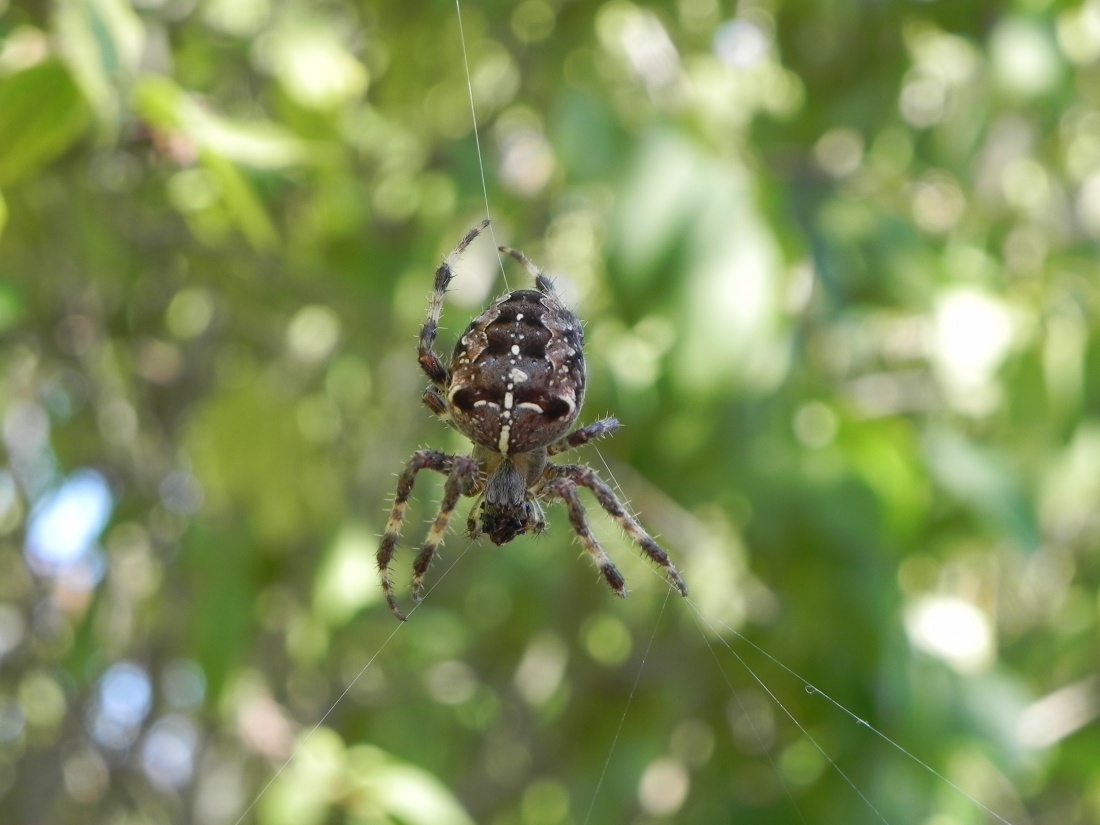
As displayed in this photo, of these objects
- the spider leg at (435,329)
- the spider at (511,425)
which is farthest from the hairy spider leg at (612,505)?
the spider leg at (435,329)

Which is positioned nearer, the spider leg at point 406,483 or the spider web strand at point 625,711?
the spider leg at point 406,483

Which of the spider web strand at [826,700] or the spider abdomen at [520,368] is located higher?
the spider web strand at [826,700]

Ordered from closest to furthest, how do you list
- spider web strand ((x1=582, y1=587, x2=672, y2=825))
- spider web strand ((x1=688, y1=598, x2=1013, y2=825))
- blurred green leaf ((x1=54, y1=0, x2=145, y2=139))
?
blurred green leaf ((x1=54, y1=0, x2=145, y2=139))
spider web strand ((x1=688, y1=598, x2=1013, y2=825))
spider web strand ((x1=582, y1=587, x2=672, y2=825))

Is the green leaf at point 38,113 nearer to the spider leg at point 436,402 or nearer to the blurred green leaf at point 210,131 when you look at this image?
the blurred green leaf at point 210,131

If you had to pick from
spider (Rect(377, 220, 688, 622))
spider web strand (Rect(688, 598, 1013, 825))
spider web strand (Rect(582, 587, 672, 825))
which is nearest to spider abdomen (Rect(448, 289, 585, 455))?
spider (Rect(377, 220, 688, 622))

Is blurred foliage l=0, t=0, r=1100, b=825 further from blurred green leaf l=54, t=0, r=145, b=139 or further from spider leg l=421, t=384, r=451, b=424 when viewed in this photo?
spider leg l=421, t=384, r=451, b=424

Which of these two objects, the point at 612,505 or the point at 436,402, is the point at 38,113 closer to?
the point at 436,402

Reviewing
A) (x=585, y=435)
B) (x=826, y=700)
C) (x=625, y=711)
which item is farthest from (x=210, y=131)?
(x=625, y=711)
